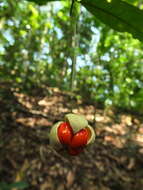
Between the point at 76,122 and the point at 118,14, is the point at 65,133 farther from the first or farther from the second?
the point at 118,14

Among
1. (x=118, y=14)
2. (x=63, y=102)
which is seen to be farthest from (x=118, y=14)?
(x=63, y=102)

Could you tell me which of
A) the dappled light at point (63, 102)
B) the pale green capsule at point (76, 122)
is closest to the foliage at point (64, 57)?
the dappled light at point (63, 102)

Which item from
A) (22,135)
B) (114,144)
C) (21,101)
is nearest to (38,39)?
(21,101)

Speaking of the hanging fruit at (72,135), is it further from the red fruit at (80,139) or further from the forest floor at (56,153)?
the forest floor at (56,153)

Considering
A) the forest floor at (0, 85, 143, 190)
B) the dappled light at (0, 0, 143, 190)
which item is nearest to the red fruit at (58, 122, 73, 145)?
the dappled light at (0, 0, 143, 190)

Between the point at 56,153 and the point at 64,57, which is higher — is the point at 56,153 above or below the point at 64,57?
below

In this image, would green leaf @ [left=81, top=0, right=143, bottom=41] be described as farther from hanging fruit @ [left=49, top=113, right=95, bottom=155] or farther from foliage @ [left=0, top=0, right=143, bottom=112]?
foliage @ [left=0, top=0, right=143, bottom=112]
